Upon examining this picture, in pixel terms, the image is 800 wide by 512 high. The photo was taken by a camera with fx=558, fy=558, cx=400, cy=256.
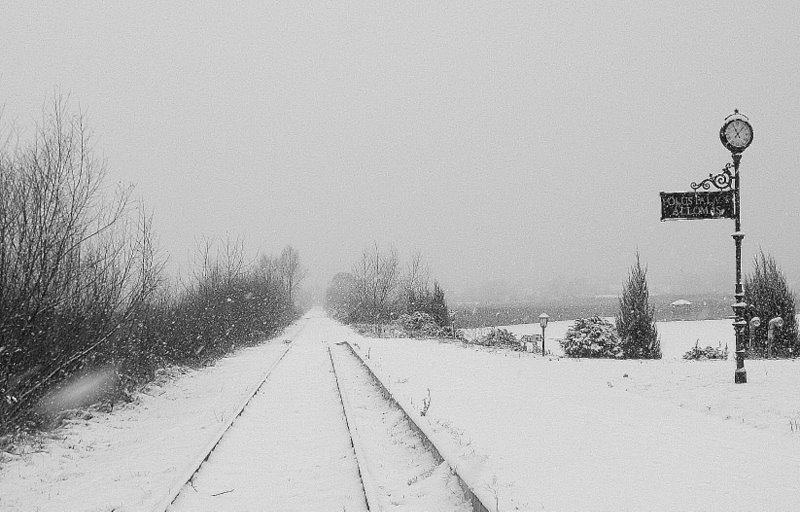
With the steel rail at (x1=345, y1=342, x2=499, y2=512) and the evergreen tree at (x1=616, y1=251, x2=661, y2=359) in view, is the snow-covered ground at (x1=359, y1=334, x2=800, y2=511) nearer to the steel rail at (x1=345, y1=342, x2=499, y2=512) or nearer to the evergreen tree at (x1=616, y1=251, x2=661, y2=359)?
the steel rail at (x1=345, y1=342, x2=499, y2=512)

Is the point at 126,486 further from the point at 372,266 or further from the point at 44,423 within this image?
the point at 372,266

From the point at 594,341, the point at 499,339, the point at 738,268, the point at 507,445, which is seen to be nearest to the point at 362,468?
the point at 507,445

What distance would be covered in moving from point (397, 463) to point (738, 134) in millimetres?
8191

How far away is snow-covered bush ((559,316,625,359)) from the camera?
1942 cm

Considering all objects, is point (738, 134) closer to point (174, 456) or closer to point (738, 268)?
point (738, 268)

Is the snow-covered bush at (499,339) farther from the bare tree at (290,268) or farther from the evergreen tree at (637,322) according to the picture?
the bare tree at (290,268)

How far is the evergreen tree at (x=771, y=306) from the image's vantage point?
1672 cm

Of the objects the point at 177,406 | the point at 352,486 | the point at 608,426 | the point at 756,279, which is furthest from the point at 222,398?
the point at 756,279

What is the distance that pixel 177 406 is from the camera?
1099 centimetres

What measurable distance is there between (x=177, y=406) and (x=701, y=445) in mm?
9187

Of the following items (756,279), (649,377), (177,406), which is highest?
(756,279)

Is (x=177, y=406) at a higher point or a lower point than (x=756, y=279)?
lower

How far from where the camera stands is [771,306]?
58.6 ft

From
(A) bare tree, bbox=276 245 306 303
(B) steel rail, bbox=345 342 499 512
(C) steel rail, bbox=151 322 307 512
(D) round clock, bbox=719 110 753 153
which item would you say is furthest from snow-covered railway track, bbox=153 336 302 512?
(A) bare tree, bbox=276 245 306 303
